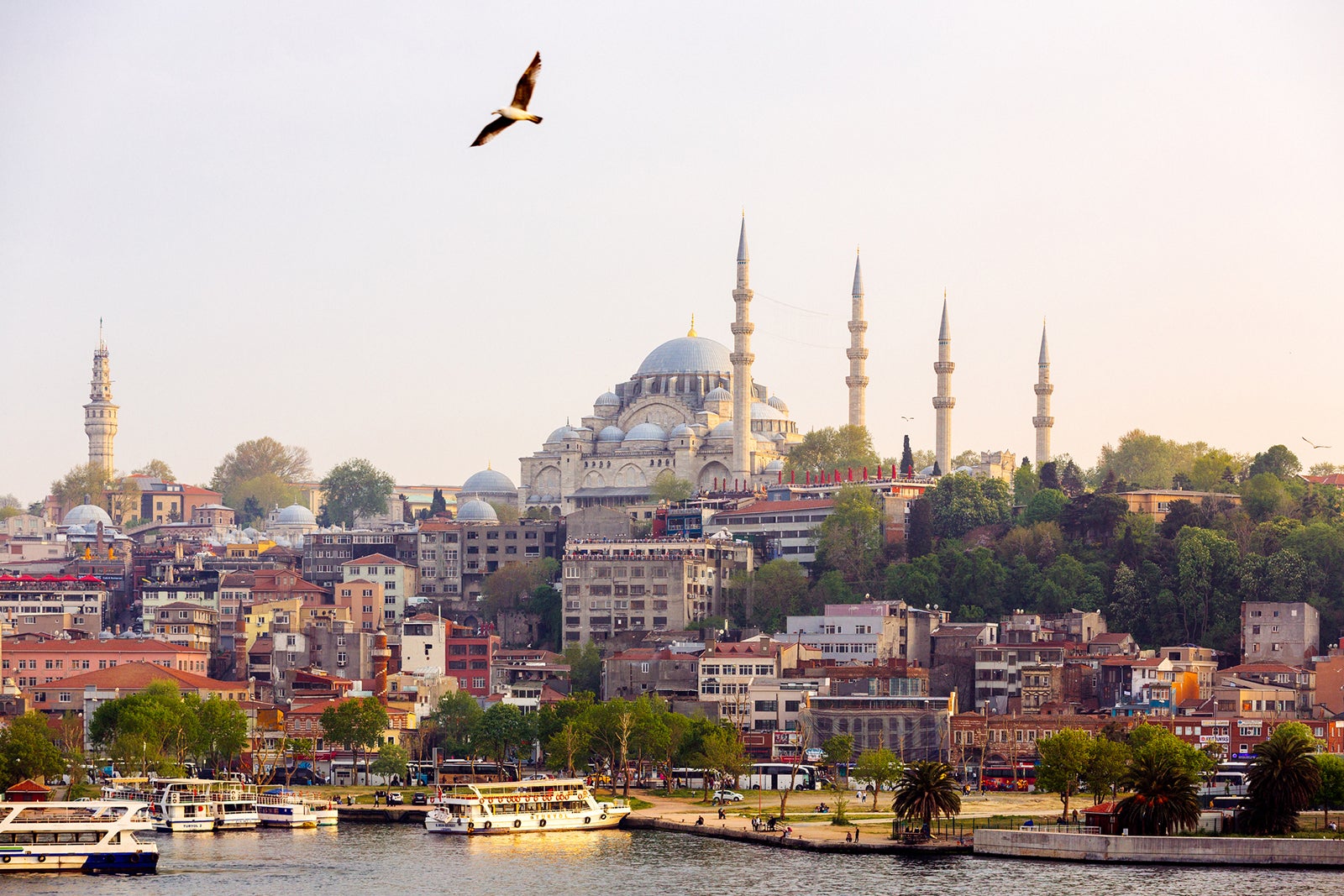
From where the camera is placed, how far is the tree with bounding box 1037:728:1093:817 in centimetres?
6041

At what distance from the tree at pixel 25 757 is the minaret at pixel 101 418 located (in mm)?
88629

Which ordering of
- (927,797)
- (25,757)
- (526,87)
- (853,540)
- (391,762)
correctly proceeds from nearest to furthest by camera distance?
(526,87) < (927,797) < (25,757) < (391,762) < (853,540)

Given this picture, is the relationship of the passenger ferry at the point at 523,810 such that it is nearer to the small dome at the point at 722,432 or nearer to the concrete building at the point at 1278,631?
the concrete building at the point at 1278,631

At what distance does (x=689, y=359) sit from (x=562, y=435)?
7.70m

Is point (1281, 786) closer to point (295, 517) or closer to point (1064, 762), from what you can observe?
point (1064, 762)

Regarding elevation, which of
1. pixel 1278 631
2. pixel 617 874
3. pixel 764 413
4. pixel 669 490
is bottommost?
pixel 617 874

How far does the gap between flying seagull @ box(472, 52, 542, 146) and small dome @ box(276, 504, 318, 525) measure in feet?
332

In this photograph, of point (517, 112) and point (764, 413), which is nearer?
point (517, 112)

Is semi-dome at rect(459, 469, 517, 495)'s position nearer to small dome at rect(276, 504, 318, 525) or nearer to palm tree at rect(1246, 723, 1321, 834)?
small dome at rect(276, 504, 318, 525)

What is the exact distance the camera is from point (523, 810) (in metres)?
62.6

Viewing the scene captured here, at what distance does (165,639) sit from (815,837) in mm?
37785

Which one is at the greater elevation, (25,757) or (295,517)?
(295,517)

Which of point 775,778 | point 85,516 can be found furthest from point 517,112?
Answer: point 85,516

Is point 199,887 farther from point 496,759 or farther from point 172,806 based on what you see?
point 496,759
